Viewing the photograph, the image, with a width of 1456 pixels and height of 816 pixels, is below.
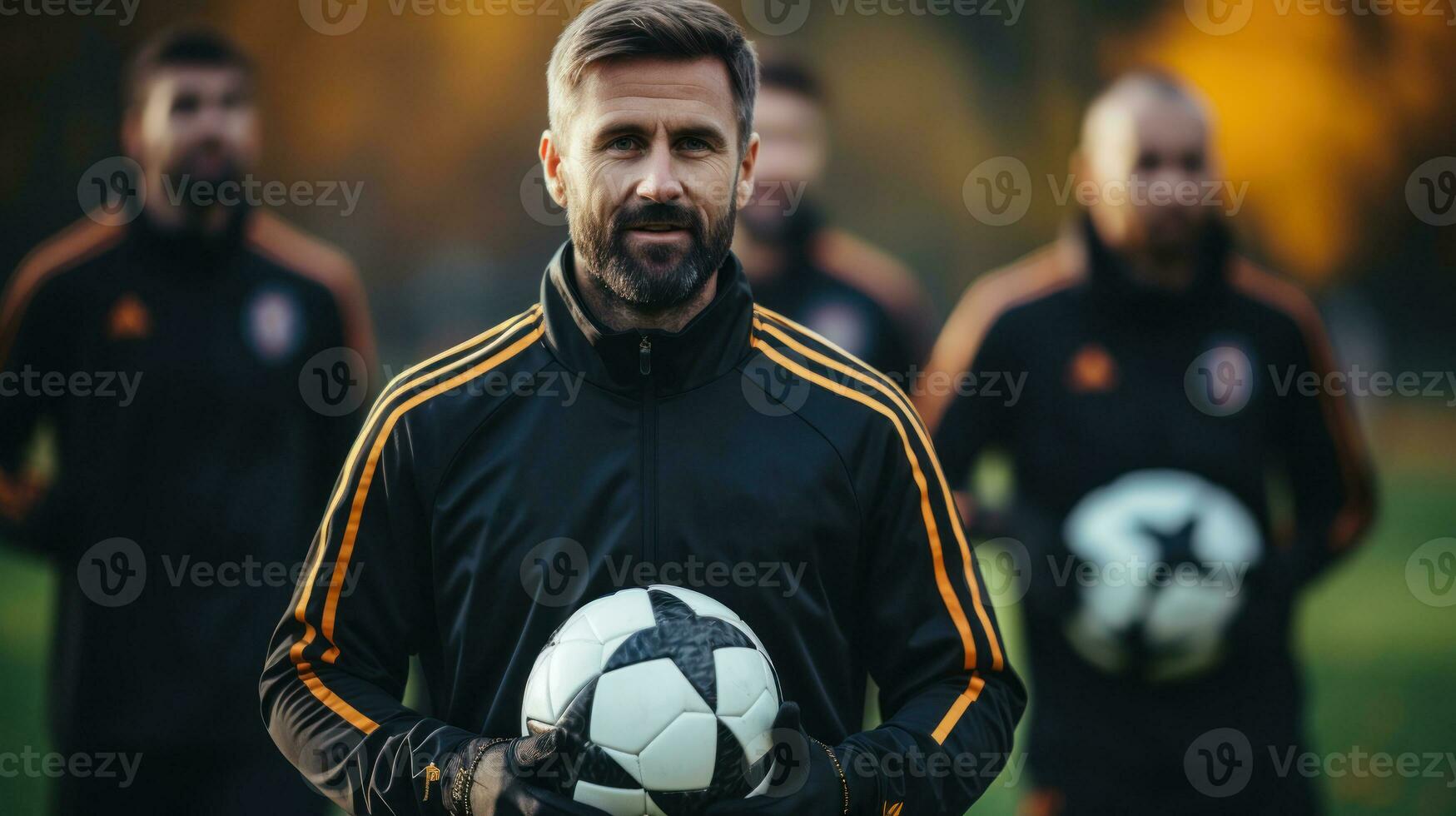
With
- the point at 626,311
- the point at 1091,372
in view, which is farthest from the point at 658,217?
the point at 1091,372

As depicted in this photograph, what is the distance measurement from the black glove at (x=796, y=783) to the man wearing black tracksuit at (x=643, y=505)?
0.42 feet

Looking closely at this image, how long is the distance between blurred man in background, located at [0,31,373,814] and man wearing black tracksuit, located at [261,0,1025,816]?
2.36m

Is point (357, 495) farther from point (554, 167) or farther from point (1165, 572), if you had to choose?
point (1165, 572)

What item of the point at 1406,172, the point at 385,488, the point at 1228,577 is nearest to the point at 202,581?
the point at 385,488

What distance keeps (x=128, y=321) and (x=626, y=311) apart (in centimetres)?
283

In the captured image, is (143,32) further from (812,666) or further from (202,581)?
(812,666)

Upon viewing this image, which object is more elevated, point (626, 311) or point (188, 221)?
point (188, 221)

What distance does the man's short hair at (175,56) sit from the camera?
4.51 meters

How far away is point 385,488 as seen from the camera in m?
1.93

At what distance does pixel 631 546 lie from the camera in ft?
6.24

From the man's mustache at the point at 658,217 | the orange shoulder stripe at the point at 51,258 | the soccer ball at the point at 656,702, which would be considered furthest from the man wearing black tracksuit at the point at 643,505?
the orange shoulder stripe at the point at 51,258

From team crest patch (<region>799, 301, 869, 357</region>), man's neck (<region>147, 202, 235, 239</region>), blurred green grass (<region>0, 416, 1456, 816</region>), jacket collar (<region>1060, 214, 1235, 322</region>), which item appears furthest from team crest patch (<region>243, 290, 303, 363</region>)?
jacket collar (<region>1060, 214, 1235, 322</region>)

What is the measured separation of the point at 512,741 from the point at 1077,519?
9.55ft

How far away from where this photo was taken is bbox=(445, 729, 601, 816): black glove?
1643mm
